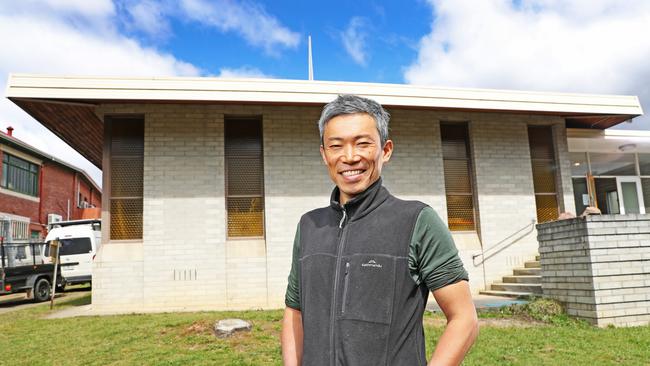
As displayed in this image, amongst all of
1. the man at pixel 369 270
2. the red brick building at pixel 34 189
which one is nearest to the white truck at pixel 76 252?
the red brick building at pixel 34 189

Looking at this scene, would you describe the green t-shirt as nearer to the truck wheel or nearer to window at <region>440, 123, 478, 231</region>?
window at <region>440, 123, 478, 231</region>

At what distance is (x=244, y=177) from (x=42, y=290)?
8855 mm

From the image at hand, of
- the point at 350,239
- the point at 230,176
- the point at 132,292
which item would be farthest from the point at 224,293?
the point at 350,239

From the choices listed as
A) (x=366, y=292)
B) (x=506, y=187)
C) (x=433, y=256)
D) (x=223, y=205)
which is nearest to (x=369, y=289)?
(x=366, y=292)

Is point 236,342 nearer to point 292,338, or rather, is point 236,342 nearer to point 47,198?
point 292,338

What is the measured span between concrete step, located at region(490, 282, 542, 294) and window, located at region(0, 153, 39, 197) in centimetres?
2351

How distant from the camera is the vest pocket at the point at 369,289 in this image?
4.99ft

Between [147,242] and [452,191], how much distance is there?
8136 millimetres

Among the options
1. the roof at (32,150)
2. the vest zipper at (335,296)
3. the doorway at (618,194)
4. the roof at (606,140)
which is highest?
the roof at (32,150)

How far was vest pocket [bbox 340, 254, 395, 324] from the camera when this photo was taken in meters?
1.52

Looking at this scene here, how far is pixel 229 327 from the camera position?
7.34 m

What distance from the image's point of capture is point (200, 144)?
11.6m

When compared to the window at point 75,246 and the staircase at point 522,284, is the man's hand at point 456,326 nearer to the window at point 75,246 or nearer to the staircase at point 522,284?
the staircase at point 522,284

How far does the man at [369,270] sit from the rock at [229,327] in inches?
227
